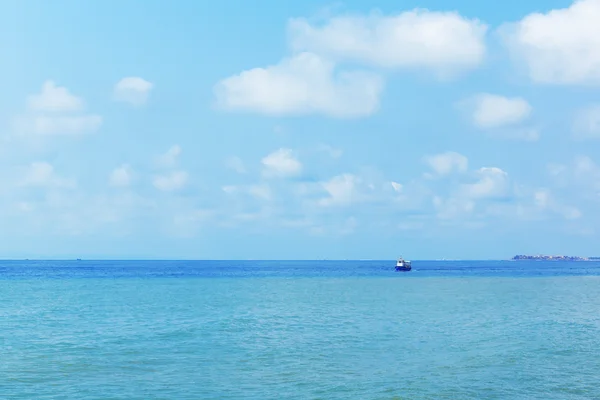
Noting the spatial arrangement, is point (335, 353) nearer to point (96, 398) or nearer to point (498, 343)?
point (498, 343)

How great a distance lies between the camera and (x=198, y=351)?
35406 millimetres

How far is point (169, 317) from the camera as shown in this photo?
52656 millimetres

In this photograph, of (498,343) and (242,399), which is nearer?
(242,399)

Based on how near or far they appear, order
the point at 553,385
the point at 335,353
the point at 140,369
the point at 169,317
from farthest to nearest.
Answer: the point at 169,317, the point at 335,353, the point at 140,369, the point at 553,385

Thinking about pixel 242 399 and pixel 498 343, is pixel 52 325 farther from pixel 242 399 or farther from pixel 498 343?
pixel 498 343

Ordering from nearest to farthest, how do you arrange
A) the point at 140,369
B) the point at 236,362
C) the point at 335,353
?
the point at 140,369 → the point at 236,362 → the point at 335,353

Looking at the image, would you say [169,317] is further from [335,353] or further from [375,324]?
[335,353]

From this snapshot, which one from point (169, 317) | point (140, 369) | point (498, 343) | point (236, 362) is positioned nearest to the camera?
point (140, 369)

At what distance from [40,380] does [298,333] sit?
62.8 feet

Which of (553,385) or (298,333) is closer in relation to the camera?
(553,385)

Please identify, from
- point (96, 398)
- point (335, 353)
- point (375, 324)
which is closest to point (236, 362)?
point (335, 353)

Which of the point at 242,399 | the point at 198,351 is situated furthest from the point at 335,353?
the point at 242,399

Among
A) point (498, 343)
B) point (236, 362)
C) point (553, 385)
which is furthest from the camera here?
point (498, 343)

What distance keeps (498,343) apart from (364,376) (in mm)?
13667
